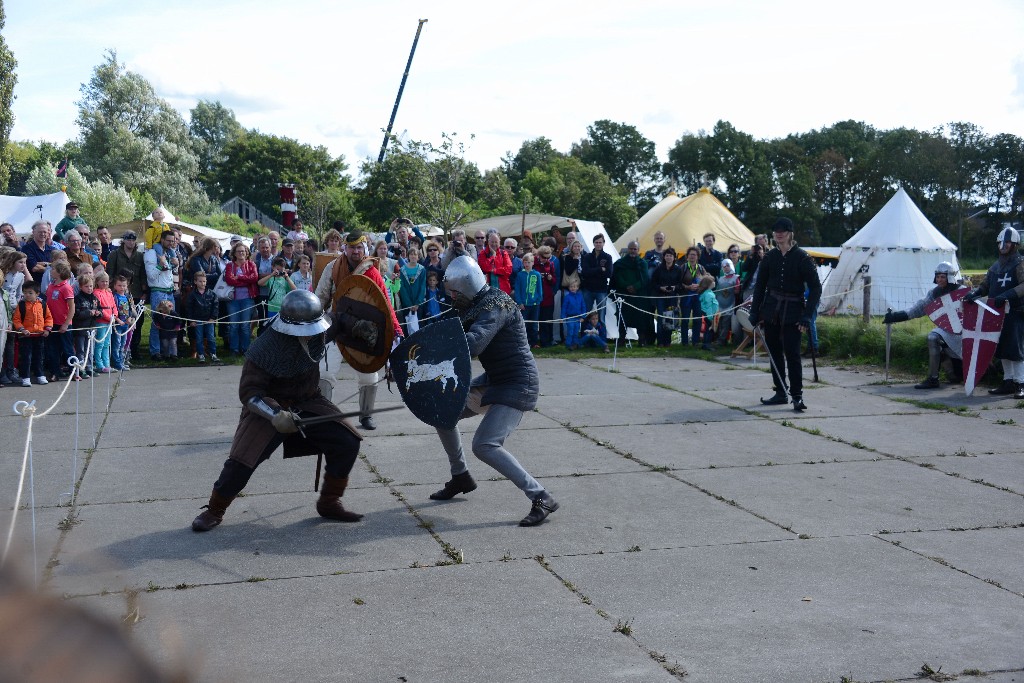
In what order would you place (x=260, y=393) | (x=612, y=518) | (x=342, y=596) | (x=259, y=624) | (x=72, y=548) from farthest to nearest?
(x=612, y=518)
(x=260, y=393)
(x=342, y=596)
(x=259, y=624)
(x=72, y=548)

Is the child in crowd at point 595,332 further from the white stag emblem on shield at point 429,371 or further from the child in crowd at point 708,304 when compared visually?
the white stag emblem on shield at point 429,371

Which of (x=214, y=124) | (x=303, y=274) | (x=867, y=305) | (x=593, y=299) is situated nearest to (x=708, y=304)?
(x=593, y=299)

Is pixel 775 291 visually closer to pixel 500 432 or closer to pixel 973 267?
pixel 500 432

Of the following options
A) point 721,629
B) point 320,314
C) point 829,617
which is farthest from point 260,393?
point 829,617

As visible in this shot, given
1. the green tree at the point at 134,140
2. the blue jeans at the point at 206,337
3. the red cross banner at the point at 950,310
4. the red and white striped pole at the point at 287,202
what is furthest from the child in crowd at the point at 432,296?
the green tree at the point at 134,140

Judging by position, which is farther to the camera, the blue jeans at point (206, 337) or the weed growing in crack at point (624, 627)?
the blue jeans at point (206, 337)

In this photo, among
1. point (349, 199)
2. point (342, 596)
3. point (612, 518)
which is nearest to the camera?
point (342, 596)

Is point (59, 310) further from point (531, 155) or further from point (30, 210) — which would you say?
point (531, 155)

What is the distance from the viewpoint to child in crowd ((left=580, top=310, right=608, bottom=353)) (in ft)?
53.3

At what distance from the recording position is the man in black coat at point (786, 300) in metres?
10.5

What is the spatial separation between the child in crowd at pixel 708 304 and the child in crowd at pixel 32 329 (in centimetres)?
961

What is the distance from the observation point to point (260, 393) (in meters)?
5.98

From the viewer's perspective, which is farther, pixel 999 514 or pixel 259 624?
pixel 999 514

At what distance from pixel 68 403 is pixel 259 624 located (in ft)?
23.5
